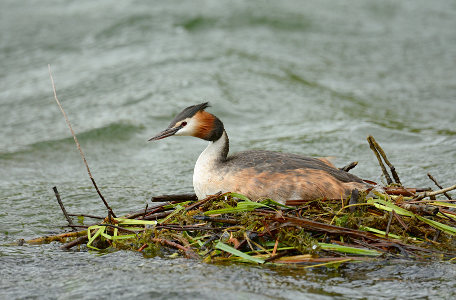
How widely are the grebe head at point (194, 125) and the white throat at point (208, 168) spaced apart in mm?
84

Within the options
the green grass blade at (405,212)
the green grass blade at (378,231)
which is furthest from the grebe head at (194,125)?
the green grass blade at (378,231)

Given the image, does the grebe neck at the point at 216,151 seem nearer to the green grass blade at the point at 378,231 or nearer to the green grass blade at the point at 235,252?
the green grass blade at the point at 235,252

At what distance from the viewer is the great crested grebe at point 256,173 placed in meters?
5.29

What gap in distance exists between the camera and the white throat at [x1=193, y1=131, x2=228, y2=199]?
5555 millimetres

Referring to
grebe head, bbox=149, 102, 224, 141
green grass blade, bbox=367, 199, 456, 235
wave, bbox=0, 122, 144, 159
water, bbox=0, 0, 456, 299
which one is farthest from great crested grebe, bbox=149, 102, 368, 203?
wave, bbox=0, 122, 144, 159

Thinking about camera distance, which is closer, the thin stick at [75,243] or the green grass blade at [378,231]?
the green grass blade at [378,231]

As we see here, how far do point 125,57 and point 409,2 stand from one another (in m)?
8.39

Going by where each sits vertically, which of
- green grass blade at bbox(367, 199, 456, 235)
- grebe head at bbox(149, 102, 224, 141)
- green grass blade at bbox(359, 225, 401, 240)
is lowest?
green grass blade at bbox(359, 225, 401, 240)

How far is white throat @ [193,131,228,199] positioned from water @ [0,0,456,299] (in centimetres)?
93

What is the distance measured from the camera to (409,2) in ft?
58.4

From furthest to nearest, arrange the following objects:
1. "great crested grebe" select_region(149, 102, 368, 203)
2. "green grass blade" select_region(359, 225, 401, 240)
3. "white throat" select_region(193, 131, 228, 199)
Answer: "white throat" select_region(193, 131, 228, 199) → "great crested grebe" select_region(149, 102, 368, 203) → "green grass blade" select_region(359, 225, 401, 240)

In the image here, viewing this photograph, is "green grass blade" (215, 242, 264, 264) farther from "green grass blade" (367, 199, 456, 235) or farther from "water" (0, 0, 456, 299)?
"green grass blade" (367, 199, 456, 235)

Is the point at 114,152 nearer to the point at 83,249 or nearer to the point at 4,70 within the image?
the point at 83,249

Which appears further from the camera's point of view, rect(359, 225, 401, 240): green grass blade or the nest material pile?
rect(359, 225, 401, 240): green grass blade
